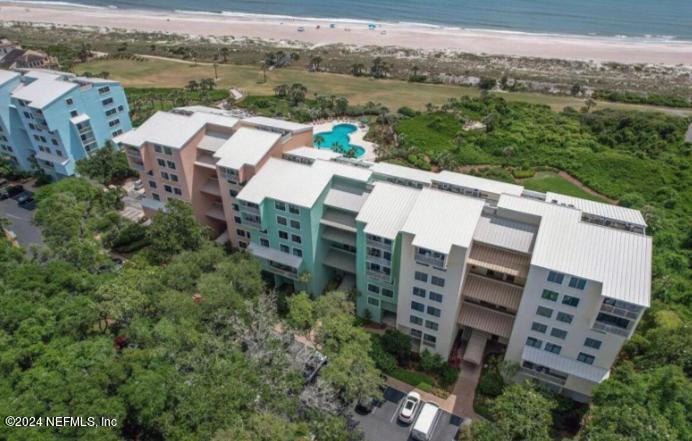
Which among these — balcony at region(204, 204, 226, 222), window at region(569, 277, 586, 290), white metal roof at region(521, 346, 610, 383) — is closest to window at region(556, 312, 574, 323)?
window at region(569, 277, 586, 290)

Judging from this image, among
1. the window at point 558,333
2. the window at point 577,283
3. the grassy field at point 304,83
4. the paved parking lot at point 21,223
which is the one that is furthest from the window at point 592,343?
the grassy field at point 304,83

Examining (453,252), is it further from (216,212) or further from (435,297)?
(216,212)

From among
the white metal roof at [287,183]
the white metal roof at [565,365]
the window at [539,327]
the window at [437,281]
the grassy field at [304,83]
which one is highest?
the white metal roof at [287,183]

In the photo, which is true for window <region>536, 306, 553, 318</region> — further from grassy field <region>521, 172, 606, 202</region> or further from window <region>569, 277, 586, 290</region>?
grassy field <region>521, 172, 606, 202</region>

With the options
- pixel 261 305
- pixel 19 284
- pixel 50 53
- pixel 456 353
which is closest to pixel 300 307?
pixel 261 305

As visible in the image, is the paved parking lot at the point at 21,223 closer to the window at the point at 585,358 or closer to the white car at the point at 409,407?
the white car at the point at 409,407

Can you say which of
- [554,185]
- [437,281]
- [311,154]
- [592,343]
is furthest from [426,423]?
[554,185]

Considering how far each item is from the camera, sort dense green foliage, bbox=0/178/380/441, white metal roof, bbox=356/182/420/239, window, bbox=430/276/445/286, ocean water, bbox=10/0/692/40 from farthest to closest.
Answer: ocean water, bbox=10/0/692/40 → white metal roof, bbox=356/182/420/239 → window, bbox=430/276/445/286 → dense green foliage, bbox=0/178/380/441
